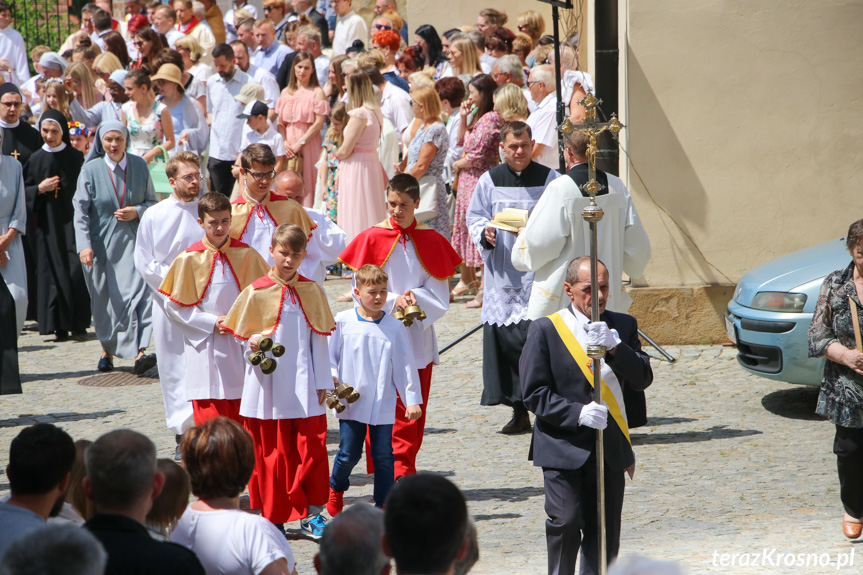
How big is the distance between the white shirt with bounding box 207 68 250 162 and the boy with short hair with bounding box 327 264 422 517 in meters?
7.69

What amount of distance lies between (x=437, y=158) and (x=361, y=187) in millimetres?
1121

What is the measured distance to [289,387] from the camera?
6438 mm

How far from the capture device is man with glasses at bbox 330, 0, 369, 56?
57.0ft

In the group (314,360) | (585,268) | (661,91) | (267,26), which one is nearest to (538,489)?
(314,360)

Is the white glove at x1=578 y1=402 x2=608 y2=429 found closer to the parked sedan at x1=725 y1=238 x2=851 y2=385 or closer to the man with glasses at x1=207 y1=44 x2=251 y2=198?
the parked sedan at x1=725 y1=238 x2=851 y2=385

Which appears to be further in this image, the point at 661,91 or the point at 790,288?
the point at 661,91

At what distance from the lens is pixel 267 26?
16109mm

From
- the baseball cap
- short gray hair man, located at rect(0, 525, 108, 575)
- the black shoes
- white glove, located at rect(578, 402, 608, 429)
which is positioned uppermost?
the baseball cap

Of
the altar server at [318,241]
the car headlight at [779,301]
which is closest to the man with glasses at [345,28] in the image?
the altar server at [318,241]

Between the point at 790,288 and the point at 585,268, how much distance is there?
12.7ft

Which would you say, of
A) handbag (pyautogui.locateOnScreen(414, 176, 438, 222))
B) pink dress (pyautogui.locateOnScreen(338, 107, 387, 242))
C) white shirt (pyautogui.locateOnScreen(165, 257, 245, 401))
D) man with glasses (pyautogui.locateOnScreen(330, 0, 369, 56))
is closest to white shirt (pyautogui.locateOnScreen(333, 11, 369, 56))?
man with glasses (pyautogui.locateOnScreen(330, 0, 369, 56))

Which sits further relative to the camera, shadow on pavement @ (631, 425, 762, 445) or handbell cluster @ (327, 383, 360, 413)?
shadow on pavement @ (631, 425, 762, 445)

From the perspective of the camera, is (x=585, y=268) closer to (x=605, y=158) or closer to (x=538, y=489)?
(x=538, y=489)

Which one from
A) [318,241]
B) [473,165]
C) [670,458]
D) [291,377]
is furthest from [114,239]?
[670,458]
